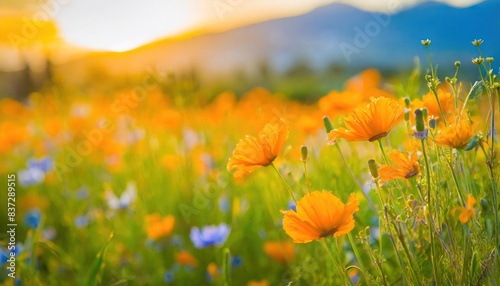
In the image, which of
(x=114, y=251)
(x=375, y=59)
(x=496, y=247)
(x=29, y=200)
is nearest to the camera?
(x=496, y=247)

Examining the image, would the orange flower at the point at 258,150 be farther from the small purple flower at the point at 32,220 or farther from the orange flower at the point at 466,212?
the small purple flower at the point at 32,220

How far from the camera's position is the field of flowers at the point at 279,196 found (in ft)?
2.84

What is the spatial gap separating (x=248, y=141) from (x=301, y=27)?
559 centimetres

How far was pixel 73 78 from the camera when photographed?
14.7ft

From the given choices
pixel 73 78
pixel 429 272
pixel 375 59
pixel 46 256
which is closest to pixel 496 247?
pixel 429 272

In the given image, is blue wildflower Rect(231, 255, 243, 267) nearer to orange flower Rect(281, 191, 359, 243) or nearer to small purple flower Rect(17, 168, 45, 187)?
orange flower Rect(281, 191, 359, 243)

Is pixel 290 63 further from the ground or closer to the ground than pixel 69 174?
further from the ground

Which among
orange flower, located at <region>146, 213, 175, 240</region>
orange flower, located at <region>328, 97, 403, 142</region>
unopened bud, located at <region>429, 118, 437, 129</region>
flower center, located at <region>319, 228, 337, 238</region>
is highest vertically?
orange flower, located at <region>328, 97, 403, 142</region>

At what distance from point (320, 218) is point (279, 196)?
78 centimetres

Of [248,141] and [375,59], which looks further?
Result: [375,59]

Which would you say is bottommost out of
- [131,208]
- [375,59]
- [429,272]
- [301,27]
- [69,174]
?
[429,272]

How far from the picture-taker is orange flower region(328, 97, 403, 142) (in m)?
0.85

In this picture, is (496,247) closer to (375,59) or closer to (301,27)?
(375,59)

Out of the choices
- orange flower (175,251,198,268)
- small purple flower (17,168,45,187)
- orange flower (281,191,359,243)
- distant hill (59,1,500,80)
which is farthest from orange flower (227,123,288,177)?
distant hill (59,1,500,80)
